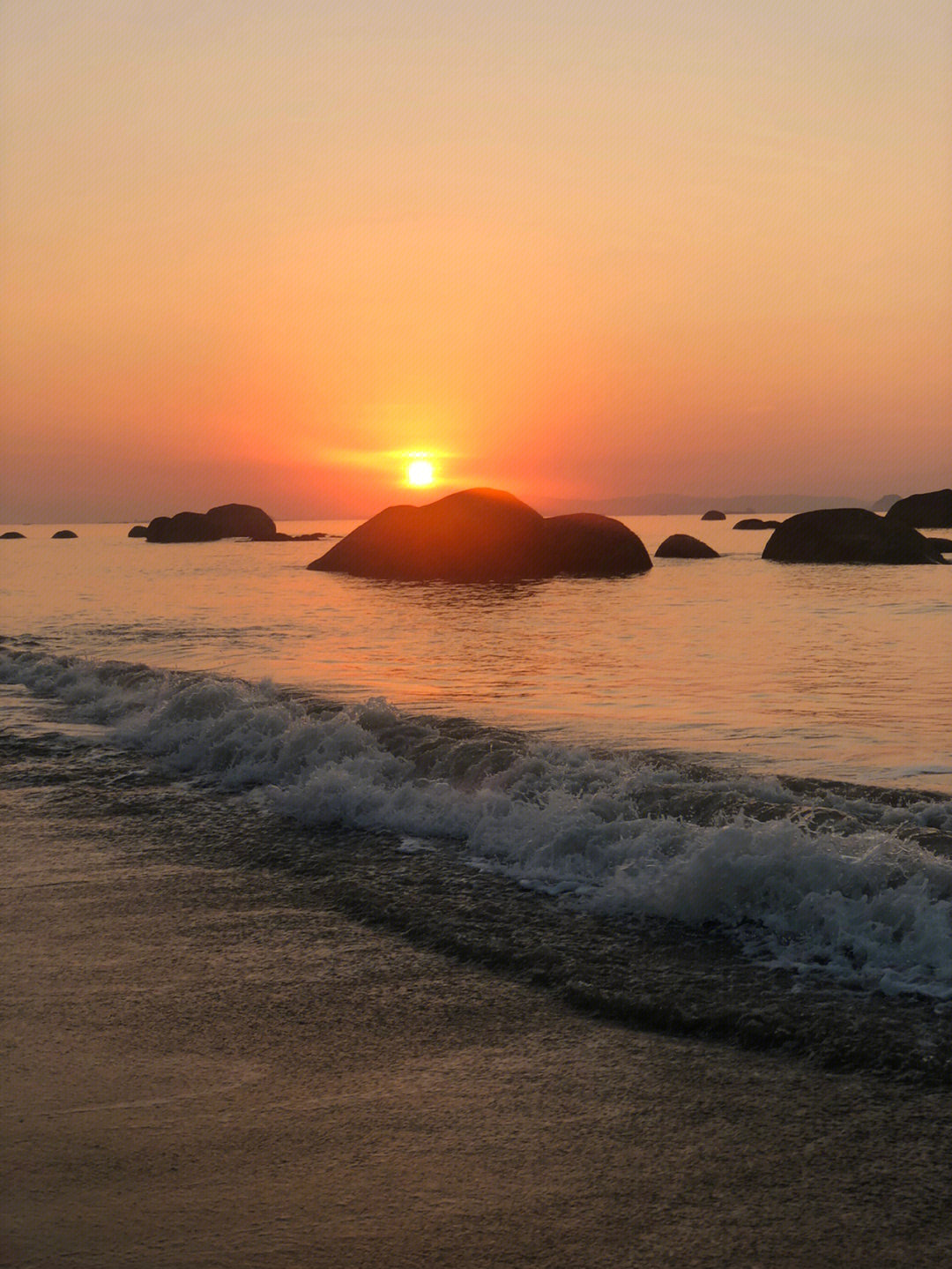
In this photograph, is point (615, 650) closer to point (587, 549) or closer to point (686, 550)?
point (587, 549)

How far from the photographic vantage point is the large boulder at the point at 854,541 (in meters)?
53.3

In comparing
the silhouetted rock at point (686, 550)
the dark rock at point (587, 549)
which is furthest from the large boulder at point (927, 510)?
the dark rock at point (587, 549)

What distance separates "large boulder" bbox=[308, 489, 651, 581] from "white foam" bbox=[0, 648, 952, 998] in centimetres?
3541

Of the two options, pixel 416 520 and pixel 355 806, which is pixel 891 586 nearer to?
pixel 416 520

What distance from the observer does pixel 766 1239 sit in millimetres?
3215

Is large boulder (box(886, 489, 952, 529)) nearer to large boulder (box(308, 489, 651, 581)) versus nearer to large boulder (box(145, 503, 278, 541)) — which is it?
large boulder (box(308, 489, 651, 581))

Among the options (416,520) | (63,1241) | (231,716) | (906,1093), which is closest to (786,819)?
(906,1093)

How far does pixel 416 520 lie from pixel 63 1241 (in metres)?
47.3

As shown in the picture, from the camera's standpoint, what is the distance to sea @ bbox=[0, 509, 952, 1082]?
219 inches

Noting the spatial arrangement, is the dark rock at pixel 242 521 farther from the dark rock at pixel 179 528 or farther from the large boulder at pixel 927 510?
the large boulder at pixel 927 510

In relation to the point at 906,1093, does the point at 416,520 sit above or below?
above

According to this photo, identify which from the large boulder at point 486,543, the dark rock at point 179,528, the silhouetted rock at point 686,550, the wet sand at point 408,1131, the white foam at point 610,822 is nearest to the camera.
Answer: the wet sand at point 408,1131

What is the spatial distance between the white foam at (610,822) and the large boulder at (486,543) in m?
35.4

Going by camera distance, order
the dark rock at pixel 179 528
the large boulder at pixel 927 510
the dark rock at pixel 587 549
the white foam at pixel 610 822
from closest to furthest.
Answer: the white foam at pixel 610 822 → the dark rock at pixel 587 549 → the large boulder at pixel 927 510 → the dark rock at pixel 179 528
